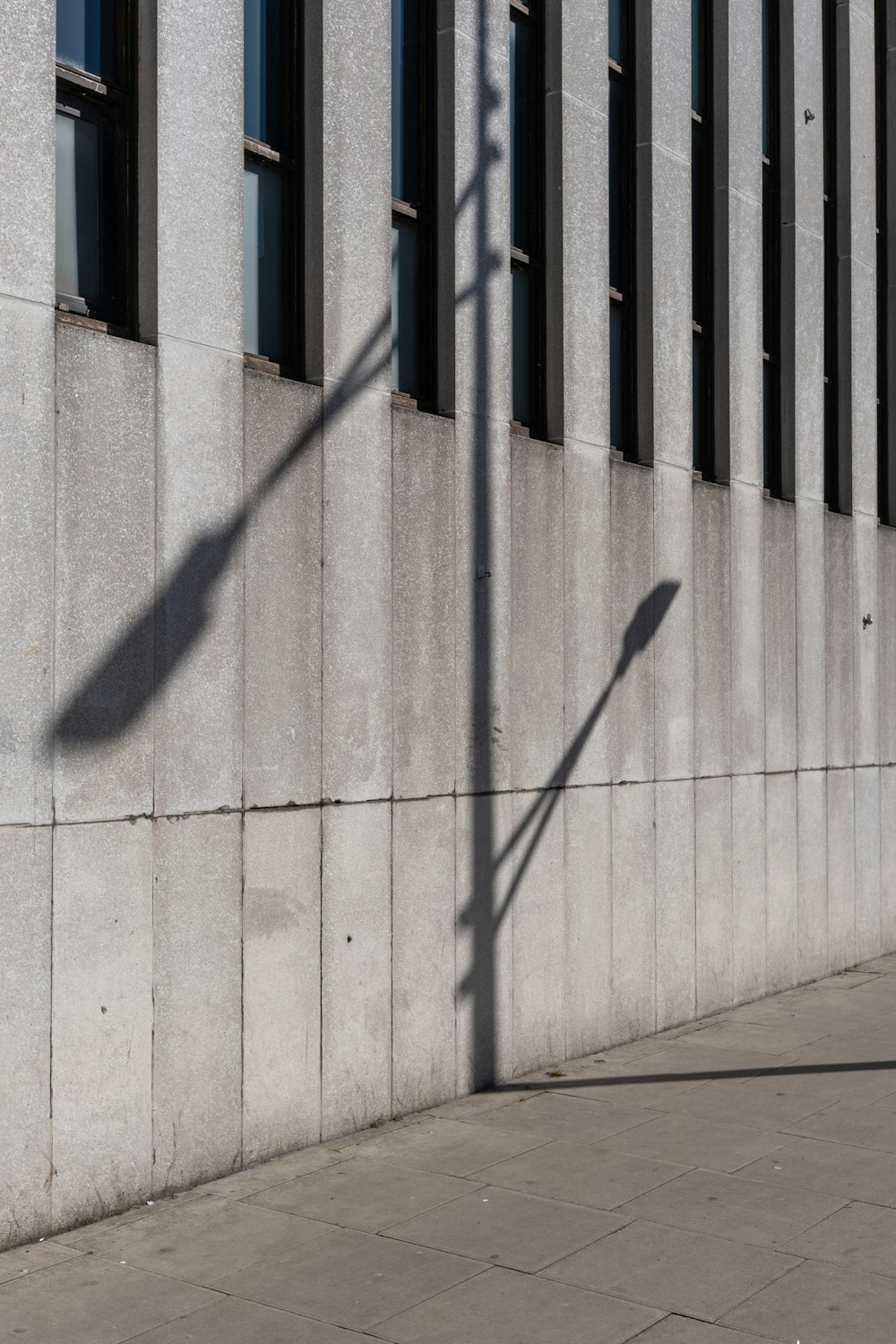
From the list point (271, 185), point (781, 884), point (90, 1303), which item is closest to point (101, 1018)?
point (90, 1303)

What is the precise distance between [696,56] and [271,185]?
21.3ft

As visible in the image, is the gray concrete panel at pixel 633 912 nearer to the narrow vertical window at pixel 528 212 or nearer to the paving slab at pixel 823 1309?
the narrow vertical window at pixel 528 212

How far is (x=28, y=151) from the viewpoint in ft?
24.8

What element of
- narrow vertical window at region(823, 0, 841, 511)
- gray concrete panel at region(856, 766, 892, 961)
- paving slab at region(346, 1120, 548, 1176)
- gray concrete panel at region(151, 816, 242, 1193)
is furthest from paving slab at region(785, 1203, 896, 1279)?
narrow vertical window at region(823, 0, 841, 511)

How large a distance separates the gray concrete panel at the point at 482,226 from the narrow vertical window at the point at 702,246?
357cm

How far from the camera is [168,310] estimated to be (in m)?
8.31

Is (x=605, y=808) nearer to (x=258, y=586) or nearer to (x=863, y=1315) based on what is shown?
(x=258, y=586)

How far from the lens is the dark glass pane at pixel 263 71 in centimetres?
930

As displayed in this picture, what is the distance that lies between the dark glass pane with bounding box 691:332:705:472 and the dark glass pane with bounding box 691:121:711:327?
26 cm

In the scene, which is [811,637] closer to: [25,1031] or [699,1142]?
[699,1142]

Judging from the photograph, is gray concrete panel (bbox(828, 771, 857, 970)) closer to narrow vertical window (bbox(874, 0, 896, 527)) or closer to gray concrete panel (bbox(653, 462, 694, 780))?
gray concrete panel (bbox(653, 462, 694, 780))

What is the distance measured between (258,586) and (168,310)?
5.30 feet

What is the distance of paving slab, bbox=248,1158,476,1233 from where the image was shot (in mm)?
7789

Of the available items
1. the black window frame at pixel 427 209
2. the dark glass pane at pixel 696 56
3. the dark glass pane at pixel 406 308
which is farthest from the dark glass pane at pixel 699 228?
the dark glass pane at pixel 406 308
